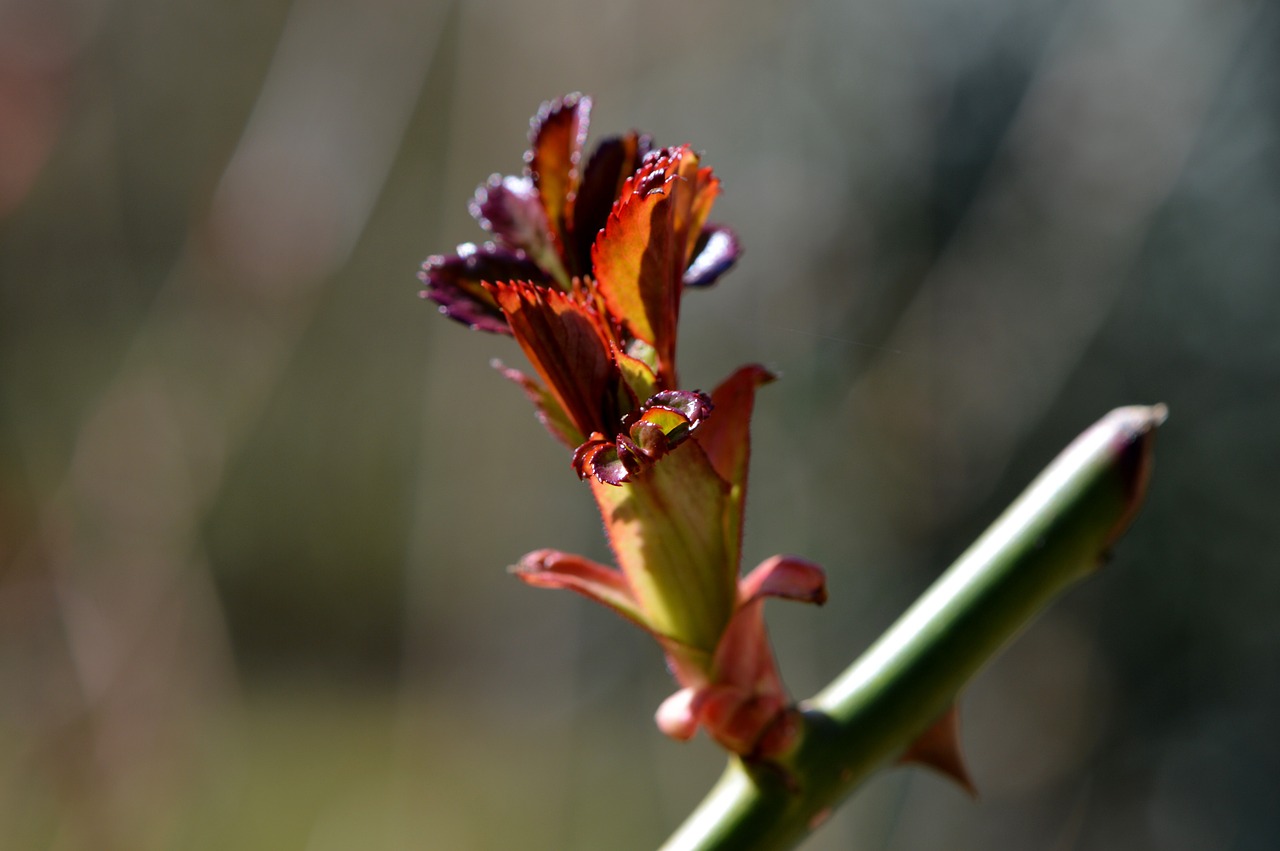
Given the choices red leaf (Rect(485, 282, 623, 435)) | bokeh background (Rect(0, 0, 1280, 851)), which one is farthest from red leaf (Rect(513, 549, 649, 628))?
bokeh background (Rect(0, 0, 1280, 851))

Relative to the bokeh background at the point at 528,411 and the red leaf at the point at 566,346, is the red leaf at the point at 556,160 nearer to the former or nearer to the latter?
the red leaf at the point at 566,346

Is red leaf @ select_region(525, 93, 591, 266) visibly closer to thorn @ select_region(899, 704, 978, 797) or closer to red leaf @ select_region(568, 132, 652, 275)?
red leaf @ select_region(568, 132, 652, 275)

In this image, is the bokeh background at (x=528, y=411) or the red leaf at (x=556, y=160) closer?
the red leaf at (x=556, y=160)

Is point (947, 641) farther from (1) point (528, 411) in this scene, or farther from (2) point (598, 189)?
(1) point (528, 411)

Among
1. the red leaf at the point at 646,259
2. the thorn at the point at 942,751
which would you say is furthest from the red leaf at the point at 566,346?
the thorn at the point at 942,751

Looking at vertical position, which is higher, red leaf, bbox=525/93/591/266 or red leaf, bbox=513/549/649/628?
red leaf, bbox=525/93/591/266

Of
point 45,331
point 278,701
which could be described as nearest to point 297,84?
point 45,331

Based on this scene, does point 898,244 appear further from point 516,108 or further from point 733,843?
point 733,843
